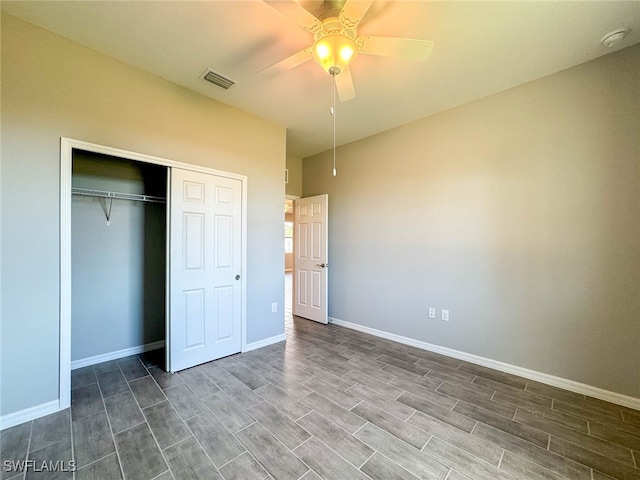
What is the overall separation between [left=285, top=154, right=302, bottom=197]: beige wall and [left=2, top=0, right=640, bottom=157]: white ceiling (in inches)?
74.1

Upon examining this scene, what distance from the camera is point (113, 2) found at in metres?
1.82

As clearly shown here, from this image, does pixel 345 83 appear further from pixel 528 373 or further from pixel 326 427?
pixel 528 373

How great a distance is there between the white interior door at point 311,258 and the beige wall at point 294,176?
21cm

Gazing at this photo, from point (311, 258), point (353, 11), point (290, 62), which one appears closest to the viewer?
point (353, 11)

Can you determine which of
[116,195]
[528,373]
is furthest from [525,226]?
[116,195]

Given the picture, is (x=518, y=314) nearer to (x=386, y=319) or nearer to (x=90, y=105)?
(x=386, y=319)

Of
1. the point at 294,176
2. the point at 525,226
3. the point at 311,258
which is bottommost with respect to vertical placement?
the point at 311,258

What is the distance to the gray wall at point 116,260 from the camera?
9.30 ft

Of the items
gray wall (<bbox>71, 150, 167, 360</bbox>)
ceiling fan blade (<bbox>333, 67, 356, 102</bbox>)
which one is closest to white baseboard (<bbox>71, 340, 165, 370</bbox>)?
gray wall (<bbox>71, 150, 167, 360</bbox>)

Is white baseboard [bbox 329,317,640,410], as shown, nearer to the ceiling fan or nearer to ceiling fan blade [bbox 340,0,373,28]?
the ceiling fan

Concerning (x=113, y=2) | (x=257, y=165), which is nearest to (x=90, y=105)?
(x=113, y=2)

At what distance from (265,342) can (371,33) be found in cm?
345

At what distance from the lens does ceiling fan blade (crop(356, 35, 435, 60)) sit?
1.62 m

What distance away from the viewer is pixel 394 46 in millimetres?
1695
